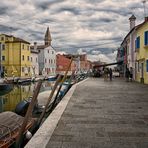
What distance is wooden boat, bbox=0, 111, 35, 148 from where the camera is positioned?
861 centimetres

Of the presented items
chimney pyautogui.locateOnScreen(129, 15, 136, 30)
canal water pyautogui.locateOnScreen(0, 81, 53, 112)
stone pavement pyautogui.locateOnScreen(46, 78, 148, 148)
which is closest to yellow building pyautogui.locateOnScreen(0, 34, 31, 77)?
canal water pyautogui.locateOnScreen(0, 81, 53, 112)

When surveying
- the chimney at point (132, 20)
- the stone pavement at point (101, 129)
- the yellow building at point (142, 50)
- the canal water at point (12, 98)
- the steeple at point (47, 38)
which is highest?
the steeple at point (47, 38)

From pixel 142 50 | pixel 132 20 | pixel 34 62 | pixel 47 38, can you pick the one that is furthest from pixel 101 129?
pixel 47 38

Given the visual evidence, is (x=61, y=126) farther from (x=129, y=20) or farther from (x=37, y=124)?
(x=129, y=20)

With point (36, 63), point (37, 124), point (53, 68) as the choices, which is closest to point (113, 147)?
point (37, 124)

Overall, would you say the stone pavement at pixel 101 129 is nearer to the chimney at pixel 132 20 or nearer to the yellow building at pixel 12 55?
the chimney at pixel 132 20

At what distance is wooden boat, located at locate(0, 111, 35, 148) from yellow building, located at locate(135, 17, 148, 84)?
19410 mm

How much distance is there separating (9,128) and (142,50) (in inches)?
913

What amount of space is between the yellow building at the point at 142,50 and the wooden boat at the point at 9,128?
19.4 meters

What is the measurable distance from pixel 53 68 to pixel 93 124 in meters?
88.9

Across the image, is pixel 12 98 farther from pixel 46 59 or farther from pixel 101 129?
pixel 46 59

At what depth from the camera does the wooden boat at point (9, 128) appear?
28.2 feet

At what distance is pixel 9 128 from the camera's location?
9617 millimetres

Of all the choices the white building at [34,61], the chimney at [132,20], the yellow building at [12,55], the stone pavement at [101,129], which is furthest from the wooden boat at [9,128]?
the white building at [34,61]
